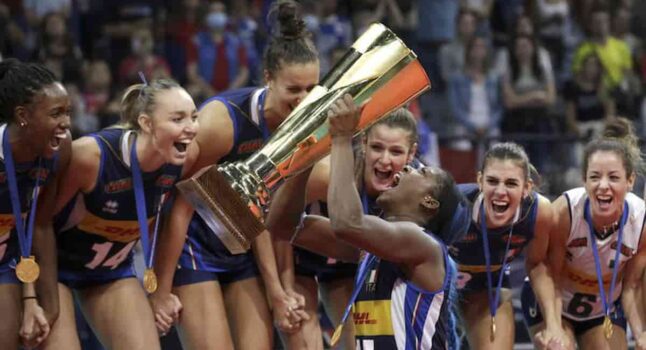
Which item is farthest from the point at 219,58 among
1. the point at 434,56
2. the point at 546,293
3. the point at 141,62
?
the point at 546,293

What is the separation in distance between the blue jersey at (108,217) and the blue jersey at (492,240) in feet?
4.65

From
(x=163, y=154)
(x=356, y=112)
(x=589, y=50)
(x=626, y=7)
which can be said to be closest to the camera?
(x=356, y=112)

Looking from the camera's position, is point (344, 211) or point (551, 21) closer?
point (344, 211)

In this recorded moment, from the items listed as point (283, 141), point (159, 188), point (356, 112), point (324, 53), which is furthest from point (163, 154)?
point (324, 53)

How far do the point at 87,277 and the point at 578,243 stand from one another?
2.30 meters

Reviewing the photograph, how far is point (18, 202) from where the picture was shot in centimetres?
513

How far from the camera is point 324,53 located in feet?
35.7

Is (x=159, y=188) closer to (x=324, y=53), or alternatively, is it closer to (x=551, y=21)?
(x=324, y=53)

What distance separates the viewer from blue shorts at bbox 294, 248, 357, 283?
19.4 ft

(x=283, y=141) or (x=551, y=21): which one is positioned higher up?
(x=551, y=21)

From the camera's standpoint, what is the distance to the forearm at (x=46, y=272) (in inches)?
208

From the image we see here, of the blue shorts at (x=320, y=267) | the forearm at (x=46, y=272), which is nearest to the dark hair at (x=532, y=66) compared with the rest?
the blue shorts at (x=320, y=267)

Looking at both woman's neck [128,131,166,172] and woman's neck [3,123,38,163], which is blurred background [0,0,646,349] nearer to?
woman's neck [128,131,166,172]

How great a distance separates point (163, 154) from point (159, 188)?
0.66 feet
